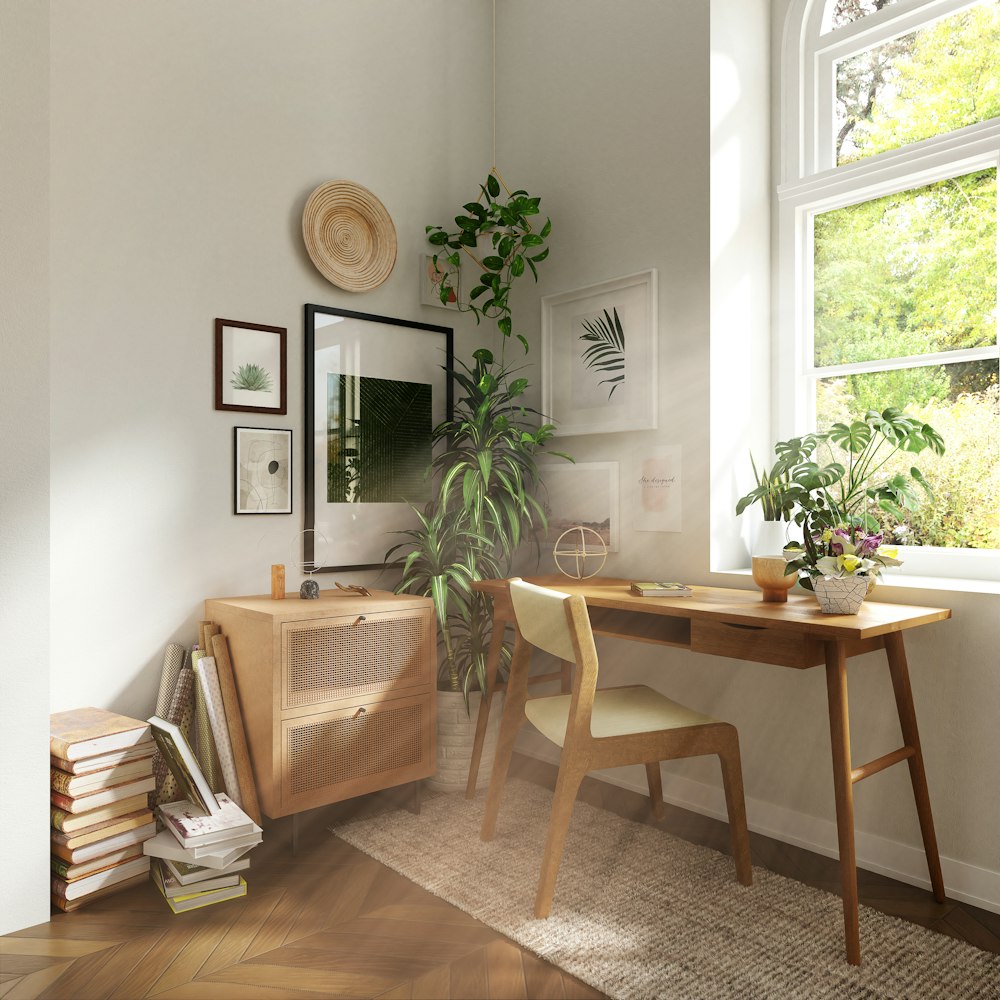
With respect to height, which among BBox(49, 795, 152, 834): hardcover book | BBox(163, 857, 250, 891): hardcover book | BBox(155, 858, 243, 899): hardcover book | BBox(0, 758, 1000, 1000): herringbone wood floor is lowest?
BBox(0, 758, 1000, 1000): herringbone wood floor

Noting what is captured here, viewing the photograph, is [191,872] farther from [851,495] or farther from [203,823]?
[851,495]

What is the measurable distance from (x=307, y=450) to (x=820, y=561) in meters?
1.82

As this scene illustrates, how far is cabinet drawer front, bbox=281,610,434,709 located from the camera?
2.50m

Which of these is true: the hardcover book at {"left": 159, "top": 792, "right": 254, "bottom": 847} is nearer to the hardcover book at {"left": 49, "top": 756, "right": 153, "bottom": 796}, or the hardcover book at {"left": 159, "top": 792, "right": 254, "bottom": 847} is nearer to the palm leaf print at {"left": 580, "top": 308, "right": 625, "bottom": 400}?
the hardcover book at {"left": 49, "top": 756, "right": 153, "bottom": 796}

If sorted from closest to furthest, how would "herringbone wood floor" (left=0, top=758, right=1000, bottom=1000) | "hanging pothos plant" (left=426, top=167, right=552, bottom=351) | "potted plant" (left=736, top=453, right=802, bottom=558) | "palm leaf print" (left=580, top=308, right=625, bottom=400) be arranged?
"herringbone wood floor" (left=0, top=758, right=1000, bottom=1000) < "potted plant" (left=736, top=453, right=802, bottom=558) < "palm leaf print" (left=580, top=308, right=625, bottom=400) < "hanging pothos plant" (left=426, top=167, right=552, bottom=351)

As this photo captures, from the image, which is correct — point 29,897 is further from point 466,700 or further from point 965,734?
point 965,734

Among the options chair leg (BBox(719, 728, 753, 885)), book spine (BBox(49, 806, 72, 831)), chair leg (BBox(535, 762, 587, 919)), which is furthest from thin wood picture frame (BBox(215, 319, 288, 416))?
chair leg (BBox(719, 728, 753, 885))

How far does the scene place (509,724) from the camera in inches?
98.6

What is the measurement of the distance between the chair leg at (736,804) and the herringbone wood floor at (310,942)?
198 millimetres

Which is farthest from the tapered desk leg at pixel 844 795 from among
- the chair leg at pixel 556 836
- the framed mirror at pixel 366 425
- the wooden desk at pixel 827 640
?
the framed mirror at pixel 366 425

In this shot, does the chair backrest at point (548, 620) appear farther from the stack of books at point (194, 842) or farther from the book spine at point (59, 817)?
the book spine at point (59, 817)

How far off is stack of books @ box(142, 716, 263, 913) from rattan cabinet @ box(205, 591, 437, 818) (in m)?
0.19

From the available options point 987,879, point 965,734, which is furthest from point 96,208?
point 987,879

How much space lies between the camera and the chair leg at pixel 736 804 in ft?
7.48
